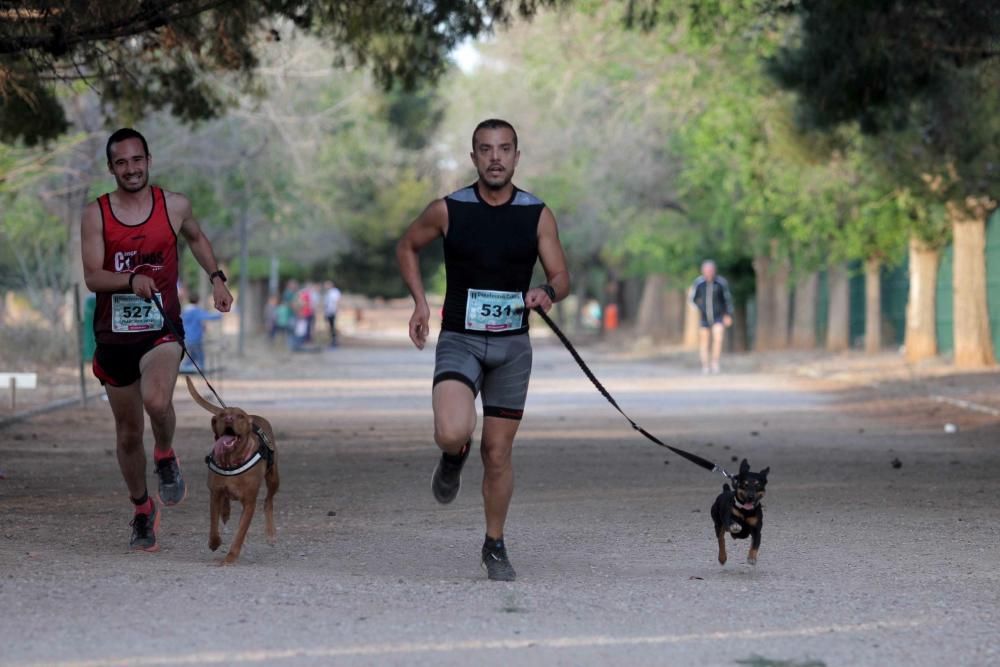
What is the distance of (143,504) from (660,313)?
52.5 m

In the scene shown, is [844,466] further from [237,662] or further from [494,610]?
[237,662]

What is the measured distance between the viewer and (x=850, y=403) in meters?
25.4

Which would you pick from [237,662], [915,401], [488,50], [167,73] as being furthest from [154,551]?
[488,50]

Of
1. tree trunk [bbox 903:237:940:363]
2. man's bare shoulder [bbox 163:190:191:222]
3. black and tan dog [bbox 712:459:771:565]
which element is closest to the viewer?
black and tan dog [bbox 712:459:771:565]

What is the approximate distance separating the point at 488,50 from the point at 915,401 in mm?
40307

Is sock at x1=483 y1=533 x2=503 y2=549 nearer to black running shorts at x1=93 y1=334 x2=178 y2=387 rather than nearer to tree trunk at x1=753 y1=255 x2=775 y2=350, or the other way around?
black running shorts at x1=93 y1=334 x2=178 y2=387

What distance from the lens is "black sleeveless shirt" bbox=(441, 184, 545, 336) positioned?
866 cm

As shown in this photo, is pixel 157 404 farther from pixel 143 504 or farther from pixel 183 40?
pixel 183 40

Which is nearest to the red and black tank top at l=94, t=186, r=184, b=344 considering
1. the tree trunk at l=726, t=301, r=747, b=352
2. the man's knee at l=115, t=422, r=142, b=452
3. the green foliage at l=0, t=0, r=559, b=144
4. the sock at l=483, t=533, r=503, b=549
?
the man's knee at l=115, t=422, r=142, b=452

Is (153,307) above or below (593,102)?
below

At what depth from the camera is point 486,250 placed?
341 inches

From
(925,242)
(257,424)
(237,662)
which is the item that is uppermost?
(925,242)

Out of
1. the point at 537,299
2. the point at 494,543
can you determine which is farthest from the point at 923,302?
the point at 537,299

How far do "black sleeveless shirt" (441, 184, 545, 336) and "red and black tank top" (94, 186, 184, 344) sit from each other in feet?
5.41
